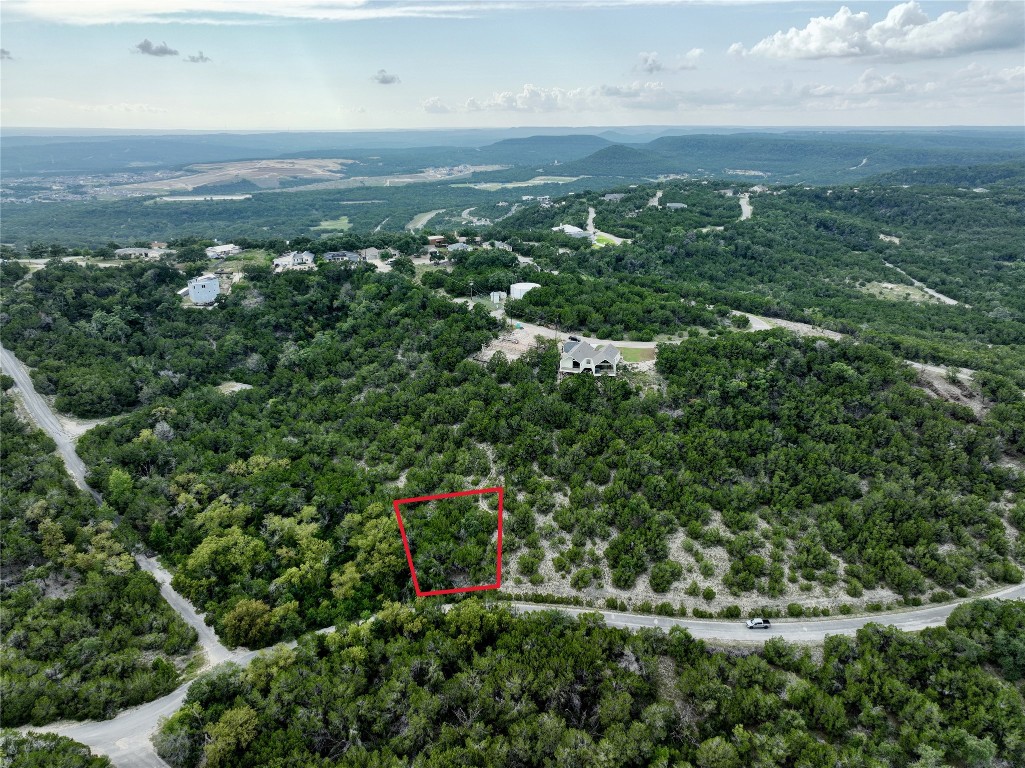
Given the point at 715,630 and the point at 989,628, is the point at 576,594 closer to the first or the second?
the point at 715,630

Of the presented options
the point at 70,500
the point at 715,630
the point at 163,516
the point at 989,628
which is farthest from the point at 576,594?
the point at 70,500

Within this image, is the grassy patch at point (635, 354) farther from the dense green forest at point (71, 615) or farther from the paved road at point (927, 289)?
the paved road at point (927, 289)

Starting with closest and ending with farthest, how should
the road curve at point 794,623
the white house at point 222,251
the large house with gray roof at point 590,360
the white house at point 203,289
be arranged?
the road curve at point 794,623 < the large house with gray roof at point 590,360 < the white house at point 203,289 < the white house at point 222,251

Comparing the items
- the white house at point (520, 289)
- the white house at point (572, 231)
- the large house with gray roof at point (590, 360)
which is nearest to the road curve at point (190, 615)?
the large house with gray roof at point (590, 360)

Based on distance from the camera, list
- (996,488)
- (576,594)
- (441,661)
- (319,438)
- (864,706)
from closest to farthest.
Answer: (864,706) < (441,661) < (576,594) < (996,488) < (319,438)

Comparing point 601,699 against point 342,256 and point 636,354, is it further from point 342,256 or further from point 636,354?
point 342,256
